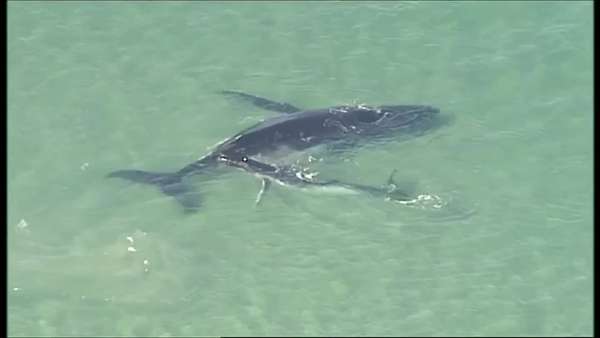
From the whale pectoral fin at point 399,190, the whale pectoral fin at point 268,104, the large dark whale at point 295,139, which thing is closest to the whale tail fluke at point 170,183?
the large dark whale at point 295,139

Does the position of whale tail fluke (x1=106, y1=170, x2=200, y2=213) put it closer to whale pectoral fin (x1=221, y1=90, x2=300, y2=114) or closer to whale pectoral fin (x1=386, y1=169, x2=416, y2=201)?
whale pectoral fin (x1=221, y1=90, x2=300, y2=114)

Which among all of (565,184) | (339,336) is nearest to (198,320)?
(339,336)

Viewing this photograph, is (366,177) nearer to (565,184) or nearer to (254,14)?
(565,184)

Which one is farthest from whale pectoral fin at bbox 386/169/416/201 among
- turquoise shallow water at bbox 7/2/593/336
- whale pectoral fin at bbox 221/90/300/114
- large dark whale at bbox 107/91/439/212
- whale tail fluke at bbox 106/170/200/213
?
whale tail fluke at bbox 106/170/200/213

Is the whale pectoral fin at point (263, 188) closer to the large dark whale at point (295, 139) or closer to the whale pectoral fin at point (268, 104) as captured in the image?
the large dark whale at point (295, 139)

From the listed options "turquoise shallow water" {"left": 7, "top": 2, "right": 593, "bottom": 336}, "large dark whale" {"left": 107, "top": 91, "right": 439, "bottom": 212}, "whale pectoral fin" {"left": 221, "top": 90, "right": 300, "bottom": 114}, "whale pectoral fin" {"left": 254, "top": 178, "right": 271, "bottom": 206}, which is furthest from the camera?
"whale pectoral fin" {"left": 221, "top": 90, "right": 300, "bottom": 114}
